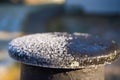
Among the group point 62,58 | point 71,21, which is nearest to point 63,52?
point 62,58

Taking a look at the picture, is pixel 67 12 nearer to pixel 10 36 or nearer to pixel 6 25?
pixel 6 25

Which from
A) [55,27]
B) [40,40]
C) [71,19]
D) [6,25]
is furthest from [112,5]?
[40,40]

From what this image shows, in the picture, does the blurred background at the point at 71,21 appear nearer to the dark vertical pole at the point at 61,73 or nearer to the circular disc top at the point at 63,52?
the circular disc top at the point at 63,52

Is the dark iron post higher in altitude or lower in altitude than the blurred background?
lower

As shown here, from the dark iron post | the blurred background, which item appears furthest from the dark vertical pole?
the blurred background

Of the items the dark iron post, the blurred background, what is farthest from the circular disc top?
Result: the blurred background

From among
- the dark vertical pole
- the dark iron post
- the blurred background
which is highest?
the blurred background

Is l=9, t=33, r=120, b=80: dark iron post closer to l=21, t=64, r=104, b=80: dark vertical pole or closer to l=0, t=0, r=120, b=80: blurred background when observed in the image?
l=21, t=64, r=104, b=80: dark vertical pole

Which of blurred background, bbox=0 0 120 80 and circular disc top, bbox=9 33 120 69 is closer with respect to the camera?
circular disc top, bbox=9 33 120 69
